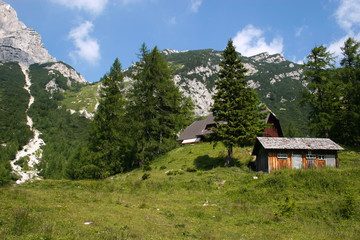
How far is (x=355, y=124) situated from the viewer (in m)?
36.1

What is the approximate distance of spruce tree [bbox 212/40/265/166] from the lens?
29.2m

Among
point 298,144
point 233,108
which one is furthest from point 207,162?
point 298,144

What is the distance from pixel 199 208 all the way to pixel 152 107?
2455 cm

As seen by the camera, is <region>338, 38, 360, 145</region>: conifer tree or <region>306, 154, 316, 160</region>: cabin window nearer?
<region>306, 154, 316, 160</region>: cabin window

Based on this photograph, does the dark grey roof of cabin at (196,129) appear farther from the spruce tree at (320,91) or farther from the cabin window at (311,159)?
the cabin window at (311,159)

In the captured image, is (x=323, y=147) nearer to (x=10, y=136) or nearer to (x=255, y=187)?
(x=255, y=187)

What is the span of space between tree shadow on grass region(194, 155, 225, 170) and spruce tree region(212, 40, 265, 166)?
6.13ft

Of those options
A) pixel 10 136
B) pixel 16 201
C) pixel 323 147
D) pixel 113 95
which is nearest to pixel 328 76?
pixel 323 147

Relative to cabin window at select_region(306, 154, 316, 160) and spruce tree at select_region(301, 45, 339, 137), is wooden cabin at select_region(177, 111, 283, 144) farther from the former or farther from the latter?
cabin window at select_region(306, 154, 316, 160)

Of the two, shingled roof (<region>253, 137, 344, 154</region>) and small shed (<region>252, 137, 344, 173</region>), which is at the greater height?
shingled roof (<region>253, 137, 344, 154</region>)

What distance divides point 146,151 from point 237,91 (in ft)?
56.4

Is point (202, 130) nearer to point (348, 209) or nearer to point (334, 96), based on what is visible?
point (334, 96)

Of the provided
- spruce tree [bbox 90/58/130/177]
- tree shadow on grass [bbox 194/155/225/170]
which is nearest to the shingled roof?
tree shadow on grass [bbox 194/155/225/170]

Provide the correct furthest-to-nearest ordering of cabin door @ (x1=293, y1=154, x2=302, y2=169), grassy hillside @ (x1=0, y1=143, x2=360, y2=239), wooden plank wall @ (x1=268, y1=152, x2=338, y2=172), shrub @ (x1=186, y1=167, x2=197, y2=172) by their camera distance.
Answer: shrub @ (x1=186, y1=167, x2=197, y2=172) → cabin door @ (x1=293, y1=154, x2=302, y2=169) → wooden plank wall @ (x1=268, y1=152, x2=338, y2=172) → grassy hillside @ (x1=0, y1=143, x2=360, y2=239)
